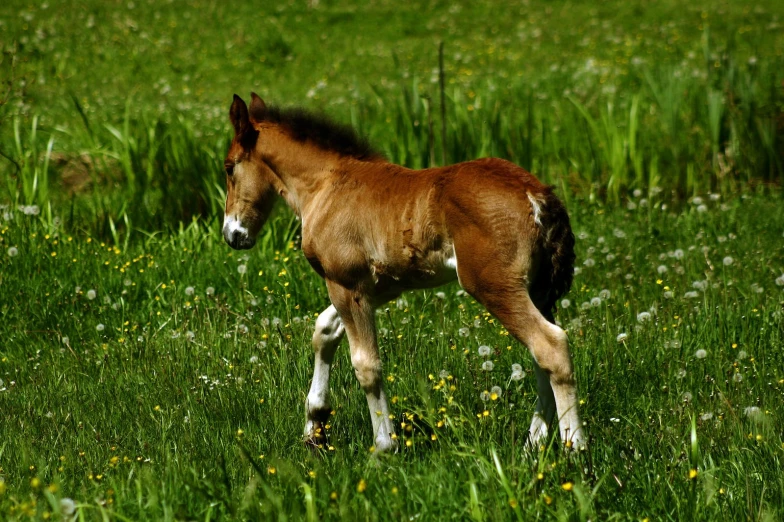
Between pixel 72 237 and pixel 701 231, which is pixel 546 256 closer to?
pixel 701 231

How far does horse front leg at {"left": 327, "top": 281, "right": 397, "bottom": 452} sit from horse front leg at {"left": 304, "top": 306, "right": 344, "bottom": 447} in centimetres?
18

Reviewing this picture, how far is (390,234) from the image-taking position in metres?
3.87

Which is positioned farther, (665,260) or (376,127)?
(376,127)

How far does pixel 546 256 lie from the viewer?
362 centimetres

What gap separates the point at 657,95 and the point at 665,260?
2276 millimetres

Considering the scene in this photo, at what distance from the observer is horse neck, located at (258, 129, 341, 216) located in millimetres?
4301

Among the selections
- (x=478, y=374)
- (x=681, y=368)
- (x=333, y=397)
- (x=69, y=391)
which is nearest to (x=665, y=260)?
(x=681, y=368)

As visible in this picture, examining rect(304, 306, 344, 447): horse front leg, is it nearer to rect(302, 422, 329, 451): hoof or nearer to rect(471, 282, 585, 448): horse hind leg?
rect(302, 422, 329, 451): hoof

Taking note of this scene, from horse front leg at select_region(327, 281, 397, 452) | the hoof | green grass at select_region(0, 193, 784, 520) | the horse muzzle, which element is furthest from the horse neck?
the hoof

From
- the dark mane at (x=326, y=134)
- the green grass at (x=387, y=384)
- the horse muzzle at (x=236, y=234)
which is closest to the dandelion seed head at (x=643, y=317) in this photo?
the green grass at (x=387, y=384)

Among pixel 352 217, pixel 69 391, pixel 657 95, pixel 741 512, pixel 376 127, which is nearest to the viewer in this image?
pixel 741 512

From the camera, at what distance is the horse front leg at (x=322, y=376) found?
4160mm

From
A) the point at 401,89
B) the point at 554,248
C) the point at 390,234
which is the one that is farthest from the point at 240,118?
the point at 401,89

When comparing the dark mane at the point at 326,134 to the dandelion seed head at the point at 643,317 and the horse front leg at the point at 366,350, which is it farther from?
the dandelion seed head at the point at 643,317
